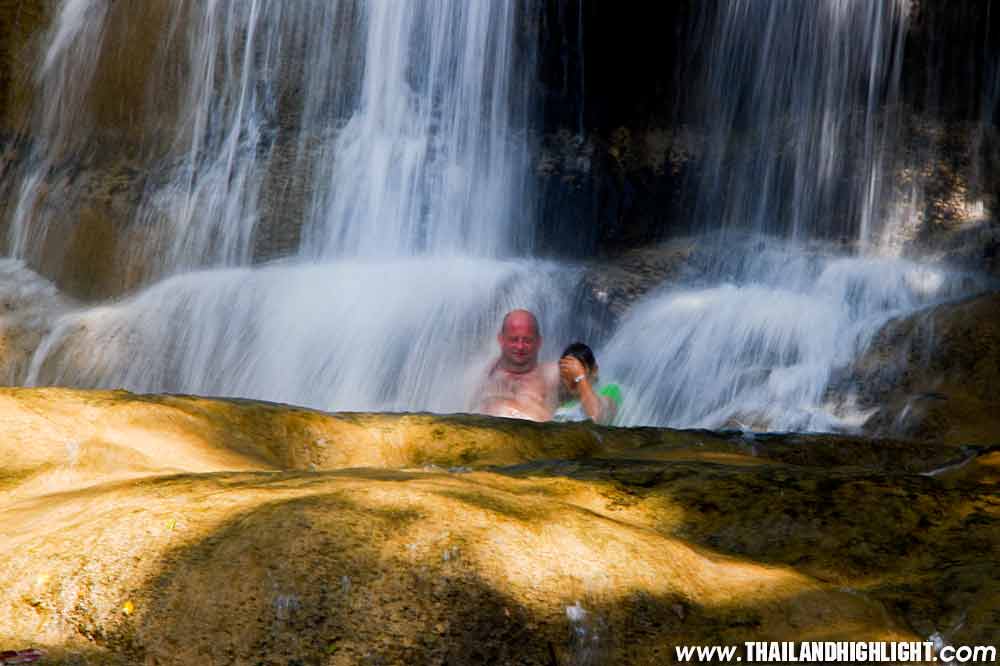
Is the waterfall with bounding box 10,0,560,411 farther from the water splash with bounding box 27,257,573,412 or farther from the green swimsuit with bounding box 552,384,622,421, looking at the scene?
the green swimsuit with bounding box 552,384,622,421

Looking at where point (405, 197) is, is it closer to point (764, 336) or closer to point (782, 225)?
point (782, 225)

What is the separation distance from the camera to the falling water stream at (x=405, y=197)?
8.55 m

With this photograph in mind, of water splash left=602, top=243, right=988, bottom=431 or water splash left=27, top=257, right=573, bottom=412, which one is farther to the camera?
water splash left=27, top=257, right=573, bottom=412

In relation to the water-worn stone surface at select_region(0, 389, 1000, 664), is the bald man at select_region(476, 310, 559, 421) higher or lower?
lower

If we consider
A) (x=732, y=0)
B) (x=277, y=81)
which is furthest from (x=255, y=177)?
(x=732, y=0)

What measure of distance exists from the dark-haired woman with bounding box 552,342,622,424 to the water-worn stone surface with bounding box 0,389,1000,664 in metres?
3.64

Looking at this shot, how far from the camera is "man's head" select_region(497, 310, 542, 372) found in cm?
725

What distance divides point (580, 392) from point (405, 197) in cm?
374

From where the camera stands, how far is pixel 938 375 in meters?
6.80

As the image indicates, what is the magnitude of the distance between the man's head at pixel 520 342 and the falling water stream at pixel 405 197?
0.87 meters

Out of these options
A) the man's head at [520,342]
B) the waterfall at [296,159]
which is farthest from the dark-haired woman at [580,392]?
the waterfall at [296,159]

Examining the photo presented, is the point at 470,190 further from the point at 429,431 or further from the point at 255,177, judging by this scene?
the point at 429,431

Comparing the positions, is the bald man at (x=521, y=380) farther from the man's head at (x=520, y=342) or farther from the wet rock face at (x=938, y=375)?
the wet rock face at (x=938, y=375)

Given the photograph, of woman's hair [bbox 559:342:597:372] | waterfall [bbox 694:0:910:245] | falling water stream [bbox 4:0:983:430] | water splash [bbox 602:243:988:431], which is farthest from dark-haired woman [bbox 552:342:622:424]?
waterfall [bbox 694:0:910:245]
